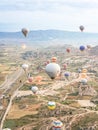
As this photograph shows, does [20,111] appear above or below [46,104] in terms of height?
below

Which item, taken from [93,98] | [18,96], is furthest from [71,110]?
[18,96]

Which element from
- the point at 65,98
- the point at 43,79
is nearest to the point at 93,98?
the point at 65,98

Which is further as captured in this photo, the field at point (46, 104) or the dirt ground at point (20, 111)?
the dirt ground at point (20, 111)

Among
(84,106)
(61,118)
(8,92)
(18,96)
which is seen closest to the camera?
(61,118)

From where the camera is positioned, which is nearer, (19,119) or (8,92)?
(19,119)

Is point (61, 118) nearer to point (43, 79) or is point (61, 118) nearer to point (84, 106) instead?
point (84, 106)

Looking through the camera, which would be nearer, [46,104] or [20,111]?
[20,111]

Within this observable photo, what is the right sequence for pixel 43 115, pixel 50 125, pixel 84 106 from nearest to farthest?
1. pixel 50 125
2. pixel 43 115
3. pixel 84 106

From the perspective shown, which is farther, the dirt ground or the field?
the dirt ground

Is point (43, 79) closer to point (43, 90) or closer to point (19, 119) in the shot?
point (43, 90)
